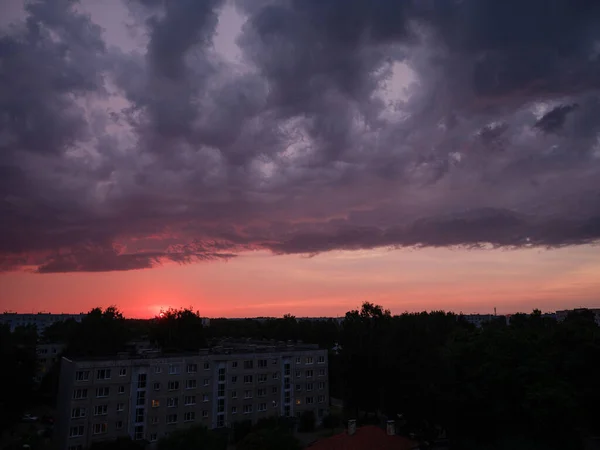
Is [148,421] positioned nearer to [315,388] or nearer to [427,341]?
[315,388]

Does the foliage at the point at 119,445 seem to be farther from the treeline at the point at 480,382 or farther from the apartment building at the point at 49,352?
the apartment building at the point at 49,352

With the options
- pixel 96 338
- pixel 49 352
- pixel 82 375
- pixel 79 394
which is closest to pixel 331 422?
pixel 79 394

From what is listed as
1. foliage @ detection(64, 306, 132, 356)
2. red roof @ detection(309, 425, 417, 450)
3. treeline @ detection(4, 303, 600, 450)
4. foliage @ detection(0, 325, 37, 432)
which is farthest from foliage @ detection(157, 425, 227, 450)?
foliage @ detection(64, 306, 132, 356)

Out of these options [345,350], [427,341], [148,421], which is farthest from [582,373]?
[148,421]

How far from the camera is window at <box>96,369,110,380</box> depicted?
47781mm

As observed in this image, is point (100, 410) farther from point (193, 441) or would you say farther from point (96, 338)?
point (96, 338)

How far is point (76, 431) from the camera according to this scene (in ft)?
150

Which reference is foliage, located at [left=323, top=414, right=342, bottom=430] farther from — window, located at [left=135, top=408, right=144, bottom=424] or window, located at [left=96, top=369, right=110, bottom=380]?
window, located at [left=96, top=369, right=110, bottom=380]

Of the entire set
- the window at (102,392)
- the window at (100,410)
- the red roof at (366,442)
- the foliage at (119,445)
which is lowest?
the foliage at (119,445)

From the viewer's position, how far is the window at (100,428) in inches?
1855

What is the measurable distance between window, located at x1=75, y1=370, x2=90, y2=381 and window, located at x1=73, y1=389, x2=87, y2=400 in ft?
3.63

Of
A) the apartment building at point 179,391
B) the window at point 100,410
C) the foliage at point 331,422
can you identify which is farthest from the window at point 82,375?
the foliage at point 331,422

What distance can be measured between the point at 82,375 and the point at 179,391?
1150cm

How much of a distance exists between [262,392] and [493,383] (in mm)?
30003
